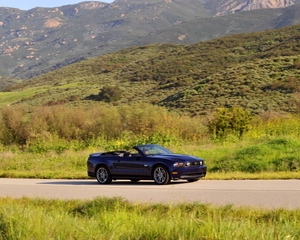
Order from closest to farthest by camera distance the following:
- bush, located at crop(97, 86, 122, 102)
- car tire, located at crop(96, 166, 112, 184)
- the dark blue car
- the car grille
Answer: the dark blue car, the car grille, car tire, located at crop(96, 166, 112, 184), bush, located at crop(97, 86, 122, 102)

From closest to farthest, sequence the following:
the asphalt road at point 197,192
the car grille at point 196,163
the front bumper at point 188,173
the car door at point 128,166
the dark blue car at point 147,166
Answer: the asphalt road at point 197,192, the front bumper at point 188,173, the dark blue car at point 147,166, the car grille at point 196,163, the car door at point 128,166

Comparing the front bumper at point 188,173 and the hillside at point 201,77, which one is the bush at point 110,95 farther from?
the front bumper at point 188,173

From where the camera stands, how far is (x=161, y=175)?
14.6 metres

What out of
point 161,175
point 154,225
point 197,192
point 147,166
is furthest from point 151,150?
point 154,225

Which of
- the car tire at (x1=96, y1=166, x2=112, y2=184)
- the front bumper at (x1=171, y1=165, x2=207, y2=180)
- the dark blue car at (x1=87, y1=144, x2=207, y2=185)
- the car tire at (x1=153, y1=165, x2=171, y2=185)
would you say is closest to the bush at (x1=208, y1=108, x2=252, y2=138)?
the dark blue car at (x1=87, y1=144, x2=207, y2=185)

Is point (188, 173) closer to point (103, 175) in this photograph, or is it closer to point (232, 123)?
point (103, 175)

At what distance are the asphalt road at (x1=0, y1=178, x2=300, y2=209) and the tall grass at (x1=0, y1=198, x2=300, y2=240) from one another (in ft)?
3.82

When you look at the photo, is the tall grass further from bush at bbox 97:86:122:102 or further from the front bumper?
bush at bbox 97:86:122:102

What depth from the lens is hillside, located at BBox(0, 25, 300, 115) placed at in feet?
173

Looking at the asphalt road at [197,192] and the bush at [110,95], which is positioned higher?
the bush at [110,95]

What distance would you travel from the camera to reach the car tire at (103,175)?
1580 centimetres

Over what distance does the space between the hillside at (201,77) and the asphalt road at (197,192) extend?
102 feet

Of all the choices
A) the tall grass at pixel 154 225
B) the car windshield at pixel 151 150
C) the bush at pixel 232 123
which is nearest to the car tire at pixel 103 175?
the car windshield at pixel 151 150

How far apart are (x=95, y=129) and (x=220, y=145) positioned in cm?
985
